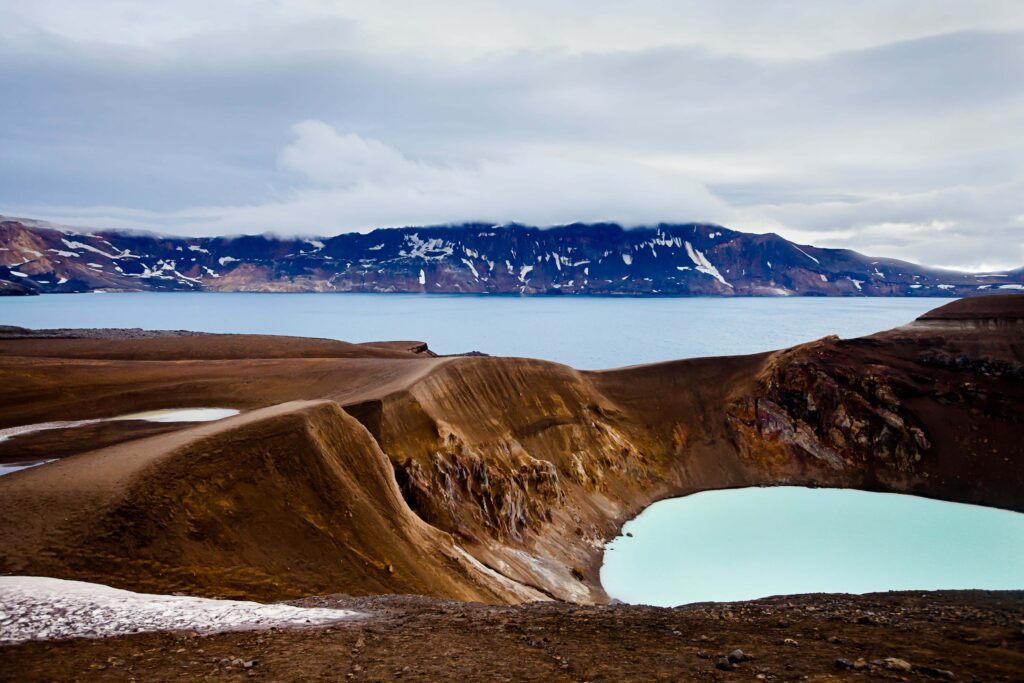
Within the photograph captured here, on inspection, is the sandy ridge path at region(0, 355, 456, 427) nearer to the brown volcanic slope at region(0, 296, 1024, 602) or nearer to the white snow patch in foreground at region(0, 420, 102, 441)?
the brown volcanic slope at region(0, 296, 1024, 602)

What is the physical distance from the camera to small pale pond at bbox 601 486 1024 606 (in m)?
36.9

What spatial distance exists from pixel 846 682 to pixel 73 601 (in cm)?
1644

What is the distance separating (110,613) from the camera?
13680 millimetres

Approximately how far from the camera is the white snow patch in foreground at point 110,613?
501 inches

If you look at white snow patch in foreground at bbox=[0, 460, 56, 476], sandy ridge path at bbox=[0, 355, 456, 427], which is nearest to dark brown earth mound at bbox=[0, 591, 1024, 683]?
white snow patch in foreground at bbox=[0, 460, 56, 476]

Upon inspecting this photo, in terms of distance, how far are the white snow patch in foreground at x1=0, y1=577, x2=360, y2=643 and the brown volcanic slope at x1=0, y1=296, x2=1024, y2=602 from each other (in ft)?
7.06

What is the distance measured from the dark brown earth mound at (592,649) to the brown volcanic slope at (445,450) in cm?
646

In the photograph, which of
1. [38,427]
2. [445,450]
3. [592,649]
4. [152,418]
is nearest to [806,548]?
[445,450]

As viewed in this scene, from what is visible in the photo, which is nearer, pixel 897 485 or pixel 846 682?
pixel 846 682

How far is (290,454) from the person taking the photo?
25875 mm

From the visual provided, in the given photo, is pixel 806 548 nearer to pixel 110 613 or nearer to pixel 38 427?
pixel 110 613

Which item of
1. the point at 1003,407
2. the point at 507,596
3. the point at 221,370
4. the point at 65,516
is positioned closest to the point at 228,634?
the point at 65,516

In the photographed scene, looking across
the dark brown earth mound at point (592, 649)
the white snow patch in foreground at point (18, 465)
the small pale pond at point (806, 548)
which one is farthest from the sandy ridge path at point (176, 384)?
the dark brown earth mound at point (592, 649)

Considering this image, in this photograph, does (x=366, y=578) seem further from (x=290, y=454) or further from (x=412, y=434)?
(x=412, y=434)
